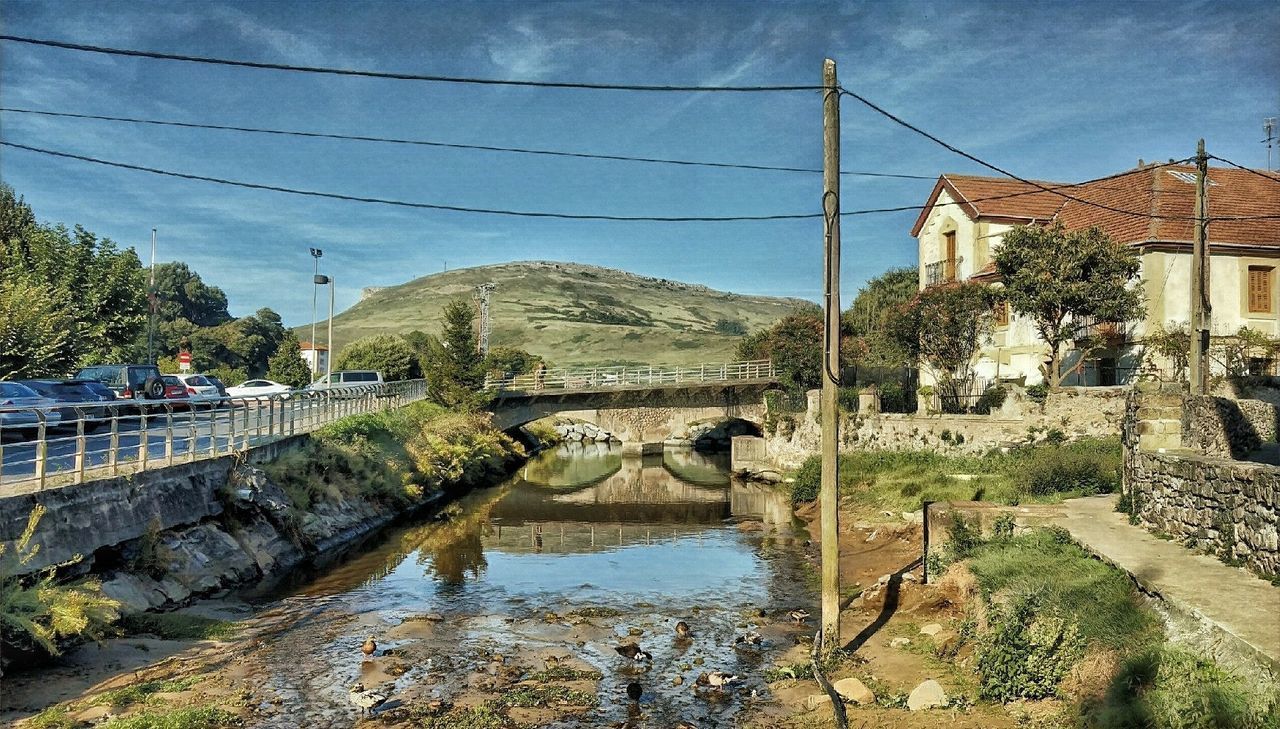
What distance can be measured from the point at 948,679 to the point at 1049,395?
67.2ft

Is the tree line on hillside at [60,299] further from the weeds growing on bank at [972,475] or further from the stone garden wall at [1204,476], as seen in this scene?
the stone garden wall at [1204,476]

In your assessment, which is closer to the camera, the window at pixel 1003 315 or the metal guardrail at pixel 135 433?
the metal guardrail at pixel 135 433

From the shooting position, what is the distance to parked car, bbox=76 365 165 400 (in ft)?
103

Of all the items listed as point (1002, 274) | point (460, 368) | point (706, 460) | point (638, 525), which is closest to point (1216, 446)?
point (1002, 274)

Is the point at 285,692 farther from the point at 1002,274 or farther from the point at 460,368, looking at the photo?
the point at 460,368

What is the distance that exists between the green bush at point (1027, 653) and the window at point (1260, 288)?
26.1m

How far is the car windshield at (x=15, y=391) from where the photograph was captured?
77.8ft

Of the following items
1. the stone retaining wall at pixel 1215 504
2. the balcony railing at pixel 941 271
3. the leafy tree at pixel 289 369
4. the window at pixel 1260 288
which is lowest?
the stone retaining wall at pixel 1215 504

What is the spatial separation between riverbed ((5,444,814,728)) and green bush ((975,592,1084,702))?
3209 millimetres

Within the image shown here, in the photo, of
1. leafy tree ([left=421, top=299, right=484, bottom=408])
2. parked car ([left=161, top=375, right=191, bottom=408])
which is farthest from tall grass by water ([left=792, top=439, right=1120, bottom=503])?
parked car ([left=161, top=375, right=191, bottom=408])

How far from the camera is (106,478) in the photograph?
16.0 m

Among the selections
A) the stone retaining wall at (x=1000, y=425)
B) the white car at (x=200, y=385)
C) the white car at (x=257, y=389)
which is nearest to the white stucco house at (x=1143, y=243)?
the stone retaining wall at (x=1000, y=425)

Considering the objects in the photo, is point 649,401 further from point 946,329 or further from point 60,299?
point 60,299

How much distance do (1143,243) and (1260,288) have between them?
16.2ft
